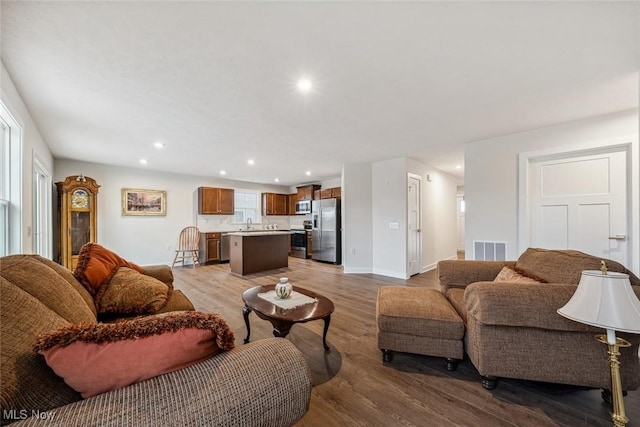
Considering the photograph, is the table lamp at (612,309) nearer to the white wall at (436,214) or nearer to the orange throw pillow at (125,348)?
the orange throw pillow at (125,348)

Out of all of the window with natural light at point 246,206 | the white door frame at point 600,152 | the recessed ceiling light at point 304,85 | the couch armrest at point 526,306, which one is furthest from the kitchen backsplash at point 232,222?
the couch armrest at point 526,306

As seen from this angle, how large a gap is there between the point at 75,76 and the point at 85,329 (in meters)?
2.27

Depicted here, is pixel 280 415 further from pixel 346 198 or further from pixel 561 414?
pixel 346 198

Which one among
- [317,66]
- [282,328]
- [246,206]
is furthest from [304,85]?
[246,206]

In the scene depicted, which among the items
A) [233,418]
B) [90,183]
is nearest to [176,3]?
[233,418]

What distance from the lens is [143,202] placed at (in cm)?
573

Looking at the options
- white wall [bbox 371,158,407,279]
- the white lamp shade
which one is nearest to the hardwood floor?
the white lamp shade

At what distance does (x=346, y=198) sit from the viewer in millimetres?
5270

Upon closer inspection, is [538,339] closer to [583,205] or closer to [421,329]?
[421,329]

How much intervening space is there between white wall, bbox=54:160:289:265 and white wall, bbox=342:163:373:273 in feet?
12.5

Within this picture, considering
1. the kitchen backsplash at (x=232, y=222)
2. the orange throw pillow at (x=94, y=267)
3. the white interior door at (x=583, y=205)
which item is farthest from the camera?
the kitchen backsplash at (x=232, y=222)

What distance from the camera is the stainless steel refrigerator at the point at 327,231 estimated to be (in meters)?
6.40

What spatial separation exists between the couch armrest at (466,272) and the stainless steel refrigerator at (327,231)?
395 cm

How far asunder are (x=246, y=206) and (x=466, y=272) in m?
6.42
